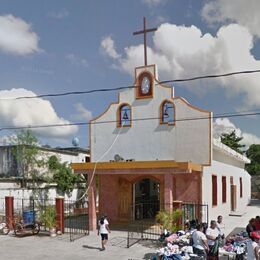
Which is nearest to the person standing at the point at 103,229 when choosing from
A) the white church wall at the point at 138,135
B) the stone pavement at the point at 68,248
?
the stone pavement at the point at 68,248

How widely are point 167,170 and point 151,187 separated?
29.1ft

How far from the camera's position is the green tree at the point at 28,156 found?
2897 cm

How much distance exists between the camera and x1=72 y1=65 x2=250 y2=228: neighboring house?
1862 centimetres

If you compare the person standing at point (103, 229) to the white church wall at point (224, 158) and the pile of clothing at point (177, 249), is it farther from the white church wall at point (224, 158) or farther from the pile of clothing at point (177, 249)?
the white church wall at point (224, 158)

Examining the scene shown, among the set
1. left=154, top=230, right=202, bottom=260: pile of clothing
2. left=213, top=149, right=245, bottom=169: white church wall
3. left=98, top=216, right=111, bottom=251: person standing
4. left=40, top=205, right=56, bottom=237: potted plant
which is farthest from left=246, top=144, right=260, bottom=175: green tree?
left=154, top=230, right=202, bottom=260: pile of clothing

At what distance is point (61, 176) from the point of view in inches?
1148

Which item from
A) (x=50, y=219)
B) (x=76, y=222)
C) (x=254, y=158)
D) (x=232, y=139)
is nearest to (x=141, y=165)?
(x=50, y=219)

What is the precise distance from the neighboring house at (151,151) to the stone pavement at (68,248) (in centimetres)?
220

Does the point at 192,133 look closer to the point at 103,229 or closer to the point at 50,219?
the point at 103,229

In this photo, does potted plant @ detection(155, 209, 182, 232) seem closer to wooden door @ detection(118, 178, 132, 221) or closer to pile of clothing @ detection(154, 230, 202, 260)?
pile of clothing @ detection(154, 230, 202, 260)

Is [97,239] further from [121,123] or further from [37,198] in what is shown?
[37,198]

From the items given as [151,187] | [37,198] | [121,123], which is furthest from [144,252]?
[37,198]

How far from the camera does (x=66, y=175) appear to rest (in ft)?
96.1

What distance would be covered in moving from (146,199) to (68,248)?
31.9 feet
